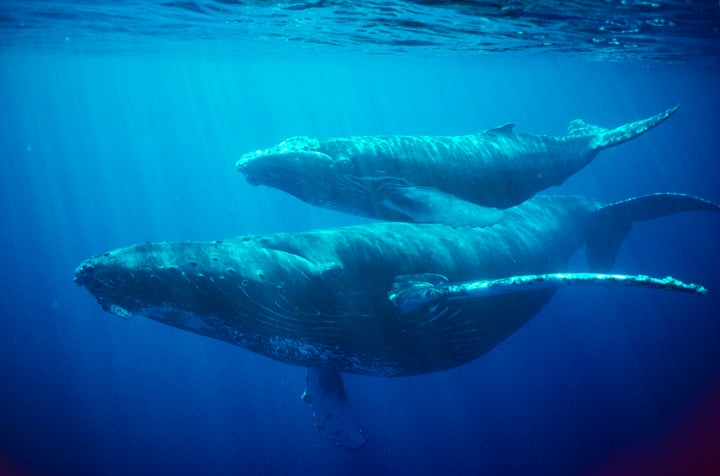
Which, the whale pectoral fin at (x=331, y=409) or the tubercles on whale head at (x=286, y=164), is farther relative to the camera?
the whale pectoral fin at (x=331, y=409)

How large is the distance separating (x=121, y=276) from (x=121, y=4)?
1937 centimetres

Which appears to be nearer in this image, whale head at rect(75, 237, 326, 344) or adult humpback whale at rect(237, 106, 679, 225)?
whale head at rect(75, 237, 326, 344)

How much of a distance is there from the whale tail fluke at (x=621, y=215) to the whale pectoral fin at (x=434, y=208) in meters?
5.18

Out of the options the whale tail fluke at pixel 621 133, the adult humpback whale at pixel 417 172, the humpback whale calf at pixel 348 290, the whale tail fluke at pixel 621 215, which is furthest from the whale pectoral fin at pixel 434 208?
the whale tail fluke at pixel 621 215

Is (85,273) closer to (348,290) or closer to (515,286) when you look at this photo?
(348,290)

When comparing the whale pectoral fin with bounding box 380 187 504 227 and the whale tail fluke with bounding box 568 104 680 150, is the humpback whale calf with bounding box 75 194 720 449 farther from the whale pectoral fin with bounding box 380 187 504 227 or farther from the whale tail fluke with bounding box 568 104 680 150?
the whale tail fluke with bounding box 568 104 680 150

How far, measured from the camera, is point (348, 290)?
690 cm

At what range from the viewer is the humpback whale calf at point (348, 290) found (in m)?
5.51

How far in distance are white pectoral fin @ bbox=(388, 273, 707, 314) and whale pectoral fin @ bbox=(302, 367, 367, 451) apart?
2.82 metres

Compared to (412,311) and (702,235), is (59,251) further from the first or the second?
(702,235)

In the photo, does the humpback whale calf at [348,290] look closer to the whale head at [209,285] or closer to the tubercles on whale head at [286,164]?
the whale head at [209,285]

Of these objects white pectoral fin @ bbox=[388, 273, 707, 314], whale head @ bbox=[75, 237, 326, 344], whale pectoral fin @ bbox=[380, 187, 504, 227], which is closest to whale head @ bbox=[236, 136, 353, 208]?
whale pectoral fin @ bbox=[380, 187, 504, 227]

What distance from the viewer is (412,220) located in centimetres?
819

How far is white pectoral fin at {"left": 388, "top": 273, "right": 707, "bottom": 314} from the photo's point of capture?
5.41 meters
